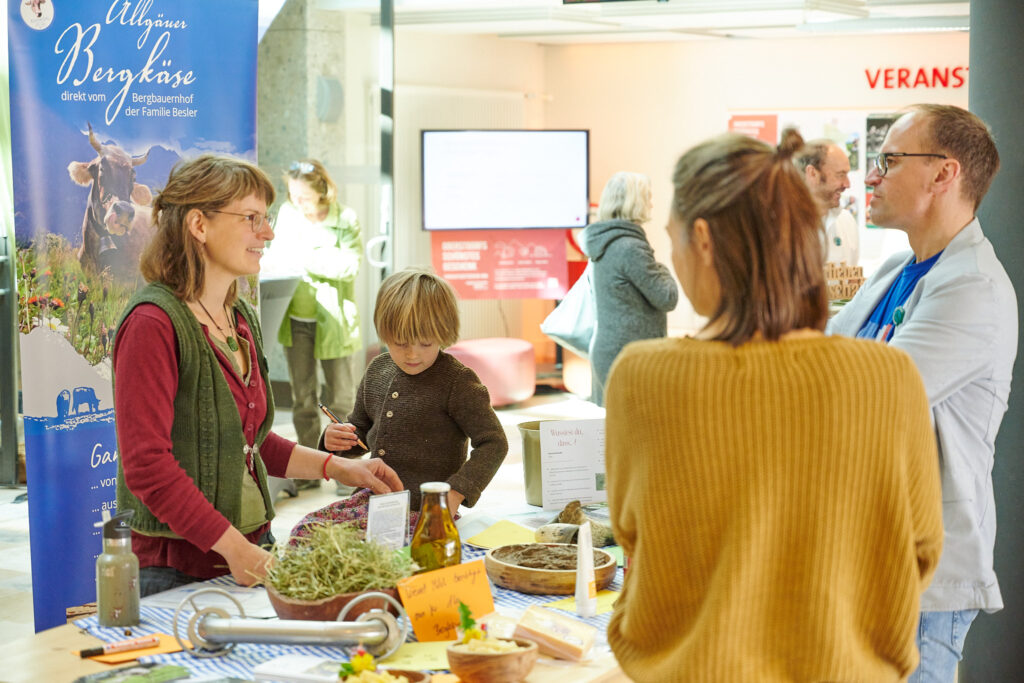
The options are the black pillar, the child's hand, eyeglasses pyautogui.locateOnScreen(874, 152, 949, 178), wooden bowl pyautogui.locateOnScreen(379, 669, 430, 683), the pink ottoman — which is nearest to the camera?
wooden bowl pyautogui.locateOnScreen(379, 669, 430, 683)

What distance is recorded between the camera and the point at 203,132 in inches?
146

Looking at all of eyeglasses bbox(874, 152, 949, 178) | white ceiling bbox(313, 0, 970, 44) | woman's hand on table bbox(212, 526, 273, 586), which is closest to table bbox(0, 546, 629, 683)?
woman's hand on table bbox(212, 526, 273, 586)

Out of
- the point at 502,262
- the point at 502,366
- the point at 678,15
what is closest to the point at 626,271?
the point at 502,366

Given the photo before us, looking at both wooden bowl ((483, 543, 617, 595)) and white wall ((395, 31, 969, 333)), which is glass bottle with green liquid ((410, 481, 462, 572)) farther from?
white wall ((395, 31, 969, 333))

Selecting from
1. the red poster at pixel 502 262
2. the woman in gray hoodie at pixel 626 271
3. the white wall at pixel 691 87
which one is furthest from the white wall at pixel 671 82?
the woman in gray hoodie at pixel 626 271

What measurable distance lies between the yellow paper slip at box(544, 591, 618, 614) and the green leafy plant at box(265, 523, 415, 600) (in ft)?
0.98

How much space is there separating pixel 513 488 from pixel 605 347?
835 mm

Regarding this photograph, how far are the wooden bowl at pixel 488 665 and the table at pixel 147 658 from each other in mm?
56

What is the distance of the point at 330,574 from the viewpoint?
1.78m

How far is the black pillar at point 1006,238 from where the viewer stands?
9.23 feet

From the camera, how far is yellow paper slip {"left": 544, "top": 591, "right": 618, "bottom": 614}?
1.96m

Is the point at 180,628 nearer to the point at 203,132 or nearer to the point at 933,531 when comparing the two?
the point at 933,531

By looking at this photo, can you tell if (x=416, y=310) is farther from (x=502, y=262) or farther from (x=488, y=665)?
(x=502, y=262)

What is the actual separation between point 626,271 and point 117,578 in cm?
377
